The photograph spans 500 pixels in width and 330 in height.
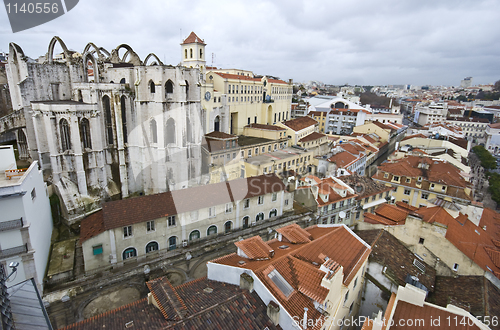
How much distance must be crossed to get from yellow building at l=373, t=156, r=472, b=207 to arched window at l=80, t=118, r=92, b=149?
122 feet

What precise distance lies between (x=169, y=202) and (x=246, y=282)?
1235 centimetres

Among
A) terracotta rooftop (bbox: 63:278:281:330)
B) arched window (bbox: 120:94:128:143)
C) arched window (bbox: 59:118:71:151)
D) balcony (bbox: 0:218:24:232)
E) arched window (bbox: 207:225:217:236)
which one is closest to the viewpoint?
terracotta rooftop (bbox: 63:278:281:330)

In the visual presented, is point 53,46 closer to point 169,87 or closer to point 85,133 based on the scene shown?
point 85,133

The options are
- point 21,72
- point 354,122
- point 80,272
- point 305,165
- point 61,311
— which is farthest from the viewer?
point 354,122

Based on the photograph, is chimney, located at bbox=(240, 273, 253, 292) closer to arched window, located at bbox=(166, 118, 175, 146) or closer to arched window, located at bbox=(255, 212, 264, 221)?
arched window, located at bbox=(255, 212, 264, 221)

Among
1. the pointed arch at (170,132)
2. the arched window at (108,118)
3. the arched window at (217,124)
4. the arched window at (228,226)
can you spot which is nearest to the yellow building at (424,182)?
the arched window at (228,226)

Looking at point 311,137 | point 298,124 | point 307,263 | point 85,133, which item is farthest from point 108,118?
point 298,124

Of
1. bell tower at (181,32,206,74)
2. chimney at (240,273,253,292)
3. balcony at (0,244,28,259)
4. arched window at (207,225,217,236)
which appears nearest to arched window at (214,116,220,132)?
bell tower at (181,32,206,74)

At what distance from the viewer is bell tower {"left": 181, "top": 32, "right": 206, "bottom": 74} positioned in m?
43.1

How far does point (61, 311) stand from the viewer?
57.4 ft

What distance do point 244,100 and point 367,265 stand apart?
1596 inches

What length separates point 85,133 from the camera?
2858cm

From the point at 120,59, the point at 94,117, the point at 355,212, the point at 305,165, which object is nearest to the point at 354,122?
the point at 305,165

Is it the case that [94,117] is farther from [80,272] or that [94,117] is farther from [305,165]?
[305,165]
